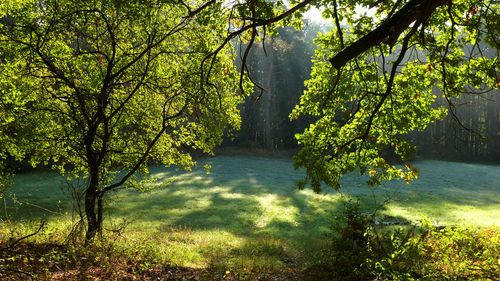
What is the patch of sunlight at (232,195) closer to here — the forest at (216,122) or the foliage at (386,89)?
the forest at (216,122)

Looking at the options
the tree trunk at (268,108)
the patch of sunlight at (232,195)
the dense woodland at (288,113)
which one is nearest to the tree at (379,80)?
→ the patch of sunlight at (232,195)

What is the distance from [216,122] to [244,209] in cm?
795

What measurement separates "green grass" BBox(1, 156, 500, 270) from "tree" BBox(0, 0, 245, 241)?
175 centimetres

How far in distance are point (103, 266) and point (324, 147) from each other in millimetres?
5181

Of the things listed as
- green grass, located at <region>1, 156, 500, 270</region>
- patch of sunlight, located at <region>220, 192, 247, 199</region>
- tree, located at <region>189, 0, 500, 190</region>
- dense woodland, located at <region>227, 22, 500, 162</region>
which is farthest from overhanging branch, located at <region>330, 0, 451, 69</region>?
dense woodland, located at <region>227, 22, 500, 162</region>

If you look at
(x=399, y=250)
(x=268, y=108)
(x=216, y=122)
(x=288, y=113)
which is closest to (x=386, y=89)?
(x=399, y=250)

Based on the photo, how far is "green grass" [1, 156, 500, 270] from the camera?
10578 mm

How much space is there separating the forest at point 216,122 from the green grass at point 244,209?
17 centimetres

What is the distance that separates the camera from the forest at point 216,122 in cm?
617

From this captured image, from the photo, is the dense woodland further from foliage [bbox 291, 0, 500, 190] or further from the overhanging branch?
the overhanging branch

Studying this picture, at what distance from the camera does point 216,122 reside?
35.8 ft

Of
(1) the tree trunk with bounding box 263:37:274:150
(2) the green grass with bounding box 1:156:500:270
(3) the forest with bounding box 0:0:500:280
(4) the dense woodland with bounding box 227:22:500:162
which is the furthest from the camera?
(1) the tree trunk with bounding box 263:37:274:150

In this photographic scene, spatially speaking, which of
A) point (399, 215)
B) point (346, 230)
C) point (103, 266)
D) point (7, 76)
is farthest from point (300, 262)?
point (7, 76)

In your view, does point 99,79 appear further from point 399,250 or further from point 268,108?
point 268,108
